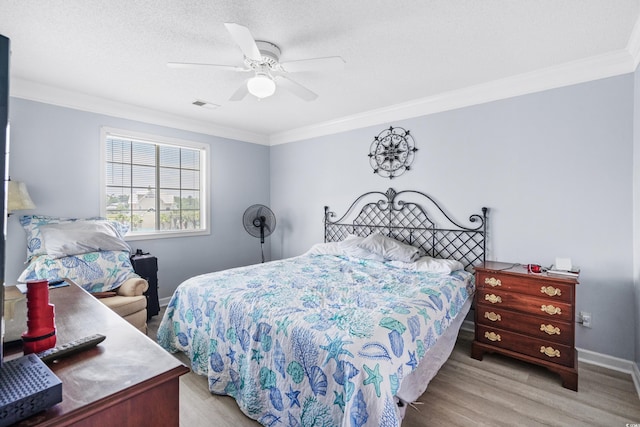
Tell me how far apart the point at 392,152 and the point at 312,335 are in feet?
8.87

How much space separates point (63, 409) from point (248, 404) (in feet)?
4.42

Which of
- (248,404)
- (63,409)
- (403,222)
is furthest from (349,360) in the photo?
(403,222)

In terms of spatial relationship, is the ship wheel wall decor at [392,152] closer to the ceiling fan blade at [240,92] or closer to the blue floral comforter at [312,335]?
the blue floral comforter at [312,335]

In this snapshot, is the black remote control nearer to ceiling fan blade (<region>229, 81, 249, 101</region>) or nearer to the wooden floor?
the wooden floor

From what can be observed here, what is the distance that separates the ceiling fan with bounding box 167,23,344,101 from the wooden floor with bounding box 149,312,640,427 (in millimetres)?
2199

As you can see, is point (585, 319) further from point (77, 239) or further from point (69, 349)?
point (77, 239)

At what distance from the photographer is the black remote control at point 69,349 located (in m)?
0.94

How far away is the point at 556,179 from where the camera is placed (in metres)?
2.71

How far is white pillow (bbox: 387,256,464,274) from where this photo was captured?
284cm

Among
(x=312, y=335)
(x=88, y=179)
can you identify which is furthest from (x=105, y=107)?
(x=312, y=335)

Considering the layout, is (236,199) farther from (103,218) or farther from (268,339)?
(268,339)

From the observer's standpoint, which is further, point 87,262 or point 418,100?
point 418,100

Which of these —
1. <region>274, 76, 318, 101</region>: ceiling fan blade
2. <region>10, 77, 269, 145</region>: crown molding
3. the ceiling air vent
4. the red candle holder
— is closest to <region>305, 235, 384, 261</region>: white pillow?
<region>274, 76, 318, 101</region>: ceiling fan blade

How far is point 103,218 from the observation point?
11.4ft
